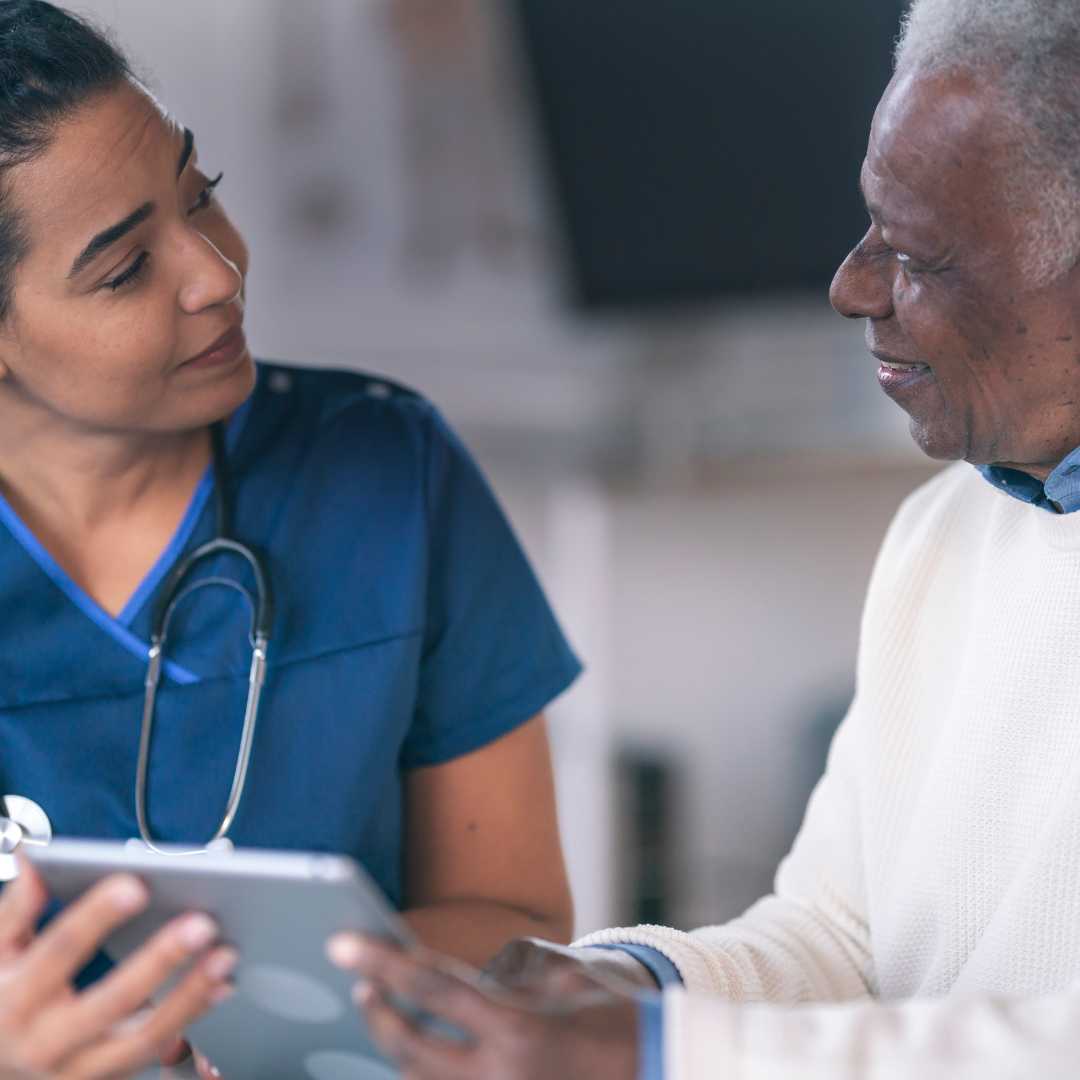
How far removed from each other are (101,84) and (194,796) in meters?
0.56

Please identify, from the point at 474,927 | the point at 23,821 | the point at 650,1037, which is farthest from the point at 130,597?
the point at 650,1037

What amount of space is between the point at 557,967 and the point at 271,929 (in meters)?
0.21

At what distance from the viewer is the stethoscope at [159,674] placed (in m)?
0.94

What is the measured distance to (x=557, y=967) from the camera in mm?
736

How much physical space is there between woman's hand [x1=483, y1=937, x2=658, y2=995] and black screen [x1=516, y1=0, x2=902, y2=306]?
1811 millimetres

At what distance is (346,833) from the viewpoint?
104cm

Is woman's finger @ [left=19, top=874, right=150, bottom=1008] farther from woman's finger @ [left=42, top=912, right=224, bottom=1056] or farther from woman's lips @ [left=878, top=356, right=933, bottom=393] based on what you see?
woman's lips @ [left=878, top=356, right=933, bottom=393]

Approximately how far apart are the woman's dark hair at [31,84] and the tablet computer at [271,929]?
524 mm

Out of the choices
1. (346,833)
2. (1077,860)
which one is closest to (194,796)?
(346,833)

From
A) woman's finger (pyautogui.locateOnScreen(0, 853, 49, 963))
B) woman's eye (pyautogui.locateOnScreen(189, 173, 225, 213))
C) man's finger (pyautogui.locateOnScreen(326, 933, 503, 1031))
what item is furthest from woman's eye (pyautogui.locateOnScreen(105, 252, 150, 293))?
man's finger (pyautogui.locateOnScreen(326, 933, 503, 1031))

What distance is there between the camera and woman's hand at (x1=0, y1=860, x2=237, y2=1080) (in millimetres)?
599

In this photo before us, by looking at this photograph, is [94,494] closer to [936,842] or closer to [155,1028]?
[155,1028]

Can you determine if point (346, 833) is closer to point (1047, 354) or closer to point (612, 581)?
point (1047, 354)

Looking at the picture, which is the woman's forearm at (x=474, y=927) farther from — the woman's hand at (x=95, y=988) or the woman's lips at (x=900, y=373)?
the woman's lips at (x=900, y=373)
